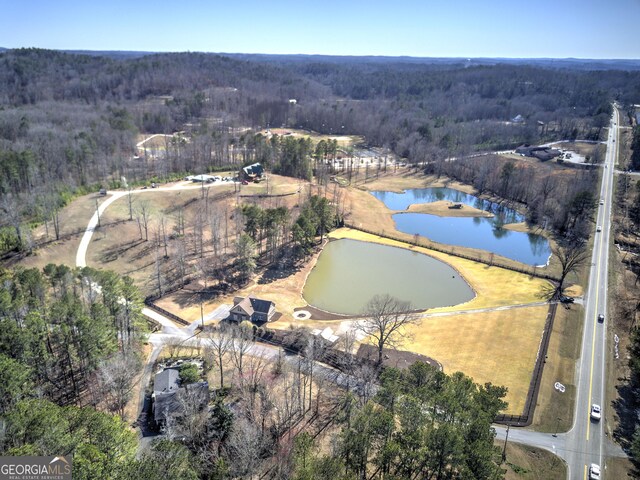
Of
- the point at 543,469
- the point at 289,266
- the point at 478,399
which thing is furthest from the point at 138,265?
the point at 543,469

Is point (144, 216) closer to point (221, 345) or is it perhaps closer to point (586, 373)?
point (221, 345)

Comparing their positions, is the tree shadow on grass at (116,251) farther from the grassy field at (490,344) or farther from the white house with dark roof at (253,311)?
the grassy field at (490,344)

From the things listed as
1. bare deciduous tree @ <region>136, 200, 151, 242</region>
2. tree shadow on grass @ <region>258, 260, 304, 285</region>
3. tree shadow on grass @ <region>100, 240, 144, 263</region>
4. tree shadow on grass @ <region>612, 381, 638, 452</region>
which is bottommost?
tree shadow on grass @ <region>612, 381, 638, 452</region>

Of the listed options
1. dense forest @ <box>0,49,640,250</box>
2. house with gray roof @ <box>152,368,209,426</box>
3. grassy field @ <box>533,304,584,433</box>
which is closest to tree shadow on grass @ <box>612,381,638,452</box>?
grassy field @ <box>533,304,584,433</box>

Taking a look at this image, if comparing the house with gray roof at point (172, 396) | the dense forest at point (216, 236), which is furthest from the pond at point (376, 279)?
the house with gray roof at point (172, 396)

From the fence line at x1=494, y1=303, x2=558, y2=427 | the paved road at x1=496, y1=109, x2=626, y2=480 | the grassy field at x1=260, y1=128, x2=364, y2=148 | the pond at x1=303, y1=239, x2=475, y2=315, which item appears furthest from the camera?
the grassy field at x1=260, y1=128, x2=364, y2=148

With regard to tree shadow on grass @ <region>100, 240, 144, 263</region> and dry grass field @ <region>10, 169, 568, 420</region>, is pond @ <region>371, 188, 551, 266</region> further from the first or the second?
tree shadow on grass @ <region>100, 240, 144, 263</region>

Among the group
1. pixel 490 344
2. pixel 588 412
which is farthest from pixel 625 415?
pixel 490 344
